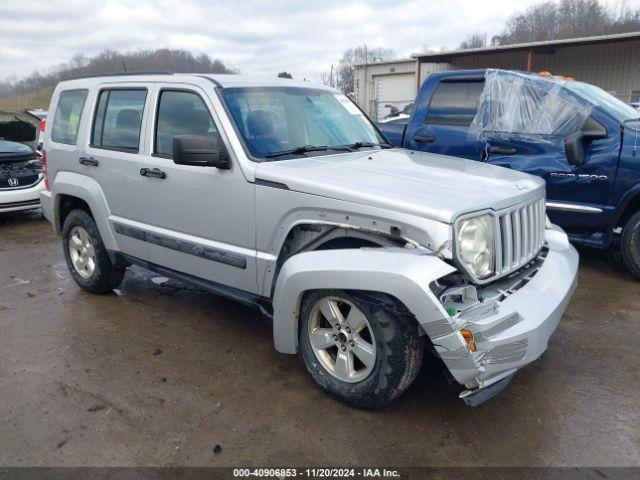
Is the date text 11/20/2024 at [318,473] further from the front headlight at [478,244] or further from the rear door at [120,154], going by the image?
the rear door at [120,154]

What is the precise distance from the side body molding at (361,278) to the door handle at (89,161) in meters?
2.34

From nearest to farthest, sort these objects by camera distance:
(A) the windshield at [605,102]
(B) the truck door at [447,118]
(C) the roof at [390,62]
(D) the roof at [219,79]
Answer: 1. (D) the roof at [219,79]
2. (A) the windshield at [605,102]
3. (B) the truck door at [447,118]
4. (C) the roof at [390,62]

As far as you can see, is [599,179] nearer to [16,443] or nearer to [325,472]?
[325,472]

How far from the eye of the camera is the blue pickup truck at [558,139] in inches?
203

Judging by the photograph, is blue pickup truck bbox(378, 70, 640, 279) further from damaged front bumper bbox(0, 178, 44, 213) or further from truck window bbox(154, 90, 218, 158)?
damaged front bumper bbox(0, 178, 44, 213)

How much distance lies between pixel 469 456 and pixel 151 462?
1.63 metres

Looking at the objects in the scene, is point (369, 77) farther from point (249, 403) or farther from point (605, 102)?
point (249, 403)

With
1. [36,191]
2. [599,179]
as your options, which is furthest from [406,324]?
[36,191]

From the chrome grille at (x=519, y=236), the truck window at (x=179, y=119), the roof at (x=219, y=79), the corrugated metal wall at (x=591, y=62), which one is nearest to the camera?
the chrome grille at (x=519, y=236)

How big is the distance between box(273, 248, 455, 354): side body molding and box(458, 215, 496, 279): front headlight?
181mm

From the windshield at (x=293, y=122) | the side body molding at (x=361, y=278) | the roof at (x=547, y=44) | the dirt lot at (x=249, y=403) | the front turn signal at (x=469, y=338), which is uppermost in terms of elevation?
the roof at (x=547, y=44)

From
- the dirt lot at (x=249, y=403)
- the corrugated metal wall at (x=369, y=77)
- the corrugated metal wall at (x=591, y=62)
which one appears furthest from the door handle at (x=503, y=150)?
the corrugated metal wall at (x=369, y=77)

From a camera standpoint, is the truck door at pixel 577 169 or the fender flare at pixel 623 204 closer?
the fender flare at pixel 623 204

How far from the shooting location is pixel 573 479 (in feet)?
8.48
